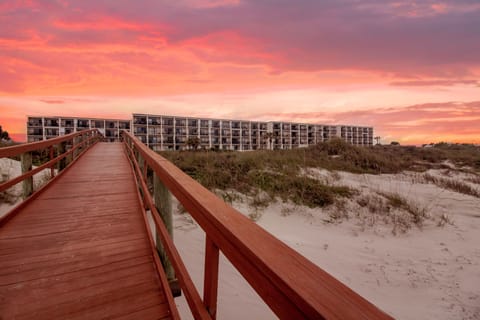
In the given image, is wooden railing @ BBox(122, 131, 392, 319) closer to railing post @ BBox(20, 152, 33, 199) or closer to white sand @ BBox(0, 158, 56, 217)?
railing post @ BBox(20, 152, 33, 199)

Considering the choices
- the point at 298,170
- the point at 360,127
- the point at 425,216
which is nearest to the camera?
the point at 425,216

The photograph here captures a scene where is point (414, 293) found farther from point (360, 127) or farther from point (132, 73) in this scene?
point (360, 127)

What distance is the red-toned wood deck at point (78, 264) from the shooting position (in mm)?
1831

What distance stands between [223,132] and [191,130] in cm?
1107

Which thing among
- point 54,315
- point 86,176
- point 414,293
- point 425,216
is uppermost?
point 86,176

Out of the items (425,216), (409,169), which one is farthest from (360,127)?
(425,216)

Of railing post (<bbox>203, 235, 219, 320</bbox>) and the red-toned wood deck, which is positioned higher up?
railing post (<bbox>203, 235, 219, 320</bbox>)

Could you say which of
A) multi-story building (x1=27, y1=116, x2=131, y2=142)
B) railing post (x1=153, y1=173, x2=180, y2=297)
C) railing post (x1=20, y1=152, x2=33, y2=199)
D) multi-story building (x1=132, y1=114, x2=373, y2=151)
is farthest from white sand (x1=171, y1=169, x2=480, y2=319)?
multi-story building (x1=27, y1=116, x2=131, y2=142)

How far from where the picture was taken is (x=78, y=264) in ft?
7.81

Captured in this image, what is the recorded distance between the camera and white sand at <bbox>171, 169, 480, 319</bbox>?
10.8ft

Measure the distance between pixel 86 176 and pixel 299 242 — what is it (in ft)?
18.7

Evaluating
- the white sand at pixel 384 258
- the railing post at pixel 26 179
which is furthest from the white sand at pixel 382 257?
A: the railing post at pixel 26 179

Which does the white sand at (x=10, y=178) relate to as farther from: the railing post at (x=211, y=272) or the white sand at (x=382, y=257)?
the railing post at (x=211, y=272)

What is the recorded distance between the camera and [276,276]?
2.11 ft
